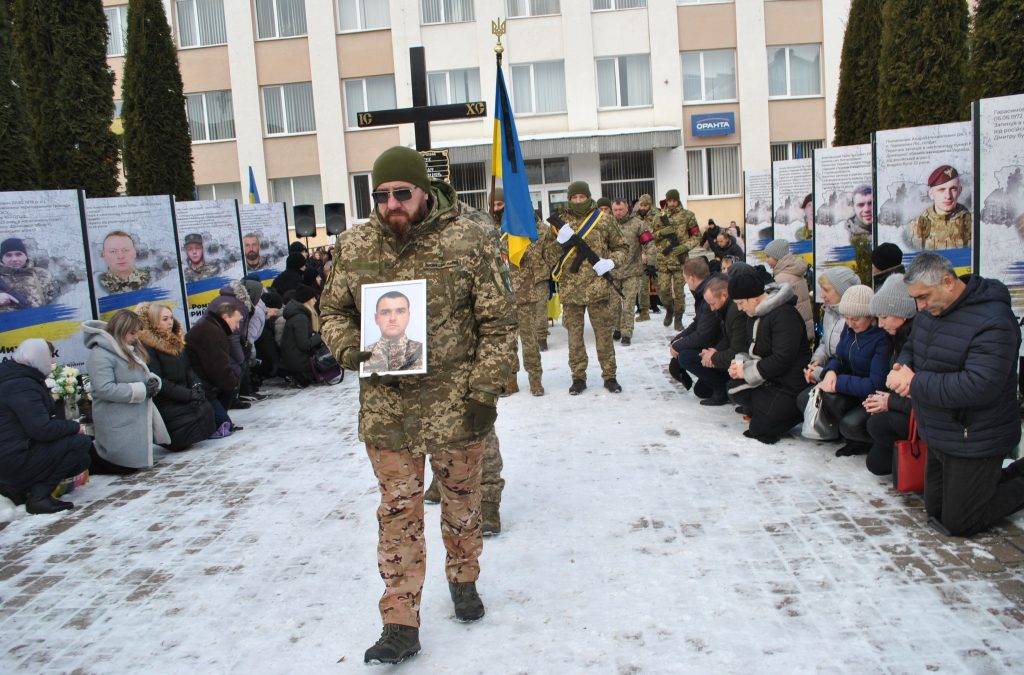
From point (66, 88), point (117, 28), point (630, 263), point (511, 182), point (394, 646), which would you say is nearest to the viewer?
point (394, 646)

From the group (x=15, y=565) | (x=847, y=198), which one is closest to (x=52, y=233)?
(x=15, y=565)

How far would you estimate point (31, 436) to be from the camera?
6.45 metres

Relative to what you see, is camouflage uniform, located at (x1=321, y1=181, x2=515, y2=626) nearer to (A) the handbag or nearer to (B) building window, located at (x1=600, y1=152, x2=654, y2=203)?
(A) the handbag

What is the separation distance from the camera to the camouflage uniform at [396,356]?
12.5 ft

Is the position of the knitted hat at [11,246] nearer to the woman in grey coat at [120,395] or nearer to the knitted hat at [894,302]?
the woman in grey coat at [120,395]

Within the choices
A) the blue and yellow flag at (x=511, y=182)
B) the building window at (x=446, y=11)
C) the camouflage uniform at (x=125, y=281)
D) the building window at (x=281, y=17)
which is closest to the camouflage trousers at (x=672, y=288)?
the blue and yellow flag at (x=511, y=182)

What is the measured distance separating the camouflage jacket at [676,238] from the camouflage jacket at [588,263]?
5046mm

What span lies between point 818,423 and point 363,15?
26517 mm

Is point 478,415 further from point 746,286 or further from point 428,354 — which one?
point 746,286

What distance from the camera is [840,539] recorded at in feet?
16.3

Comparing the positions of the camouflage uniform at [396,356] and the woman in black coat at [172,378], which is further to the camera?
the woman in black coat at [172,378]

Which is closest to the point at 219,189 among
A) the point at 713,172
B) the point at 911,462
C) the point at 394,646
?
the point at 713,172

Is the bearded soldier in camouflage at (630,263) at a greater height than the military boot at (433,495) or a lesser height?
greater

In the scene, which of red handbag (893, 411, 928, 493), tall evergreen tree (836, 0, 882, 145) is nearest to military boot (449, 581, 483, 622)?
red handbag (893, 411, 928, 493)
